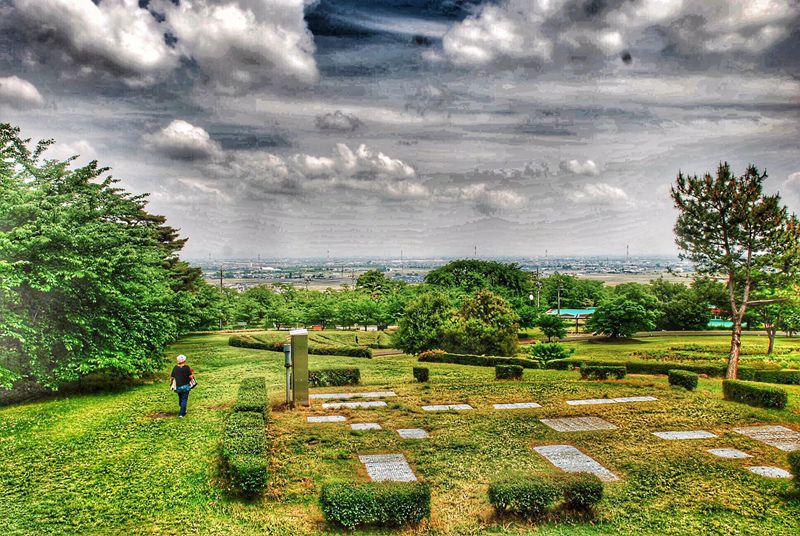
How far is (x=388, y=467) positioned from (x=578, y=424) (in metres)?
5.59

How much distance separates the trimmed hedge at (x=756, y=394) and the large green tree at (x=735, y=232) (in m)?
8.36

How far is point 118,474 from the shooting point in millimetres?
8805

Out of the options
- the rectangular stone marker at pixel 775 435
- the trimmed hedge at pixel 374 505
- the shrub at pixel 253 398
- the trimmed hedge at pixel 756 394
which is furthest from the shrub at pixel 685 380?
the trimmed hedge at pixel 374 505

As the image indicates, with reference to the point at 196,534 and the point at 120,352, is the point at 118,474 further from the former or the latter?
the point at 120,352

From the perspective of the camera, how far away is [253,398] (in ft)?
39.9

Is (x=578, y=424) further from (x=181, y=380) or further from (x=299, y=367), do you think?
(x=181, y=380)

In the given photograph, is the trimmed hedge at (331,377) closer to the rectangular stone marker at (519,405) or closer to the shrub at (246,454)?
the rectangular stone marker at (519,405)

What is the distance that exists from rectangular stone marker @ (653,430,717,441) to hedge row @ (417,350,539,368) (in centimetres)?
1241

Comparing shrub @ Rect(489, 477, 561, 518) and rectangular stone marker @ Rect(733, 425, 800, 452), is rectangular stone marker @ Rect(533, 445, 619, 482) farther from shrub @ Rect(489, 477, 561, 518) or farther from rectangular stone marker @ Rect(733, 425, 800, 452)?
rectangular stone marker @ Rect(733, 425, 800, 452)

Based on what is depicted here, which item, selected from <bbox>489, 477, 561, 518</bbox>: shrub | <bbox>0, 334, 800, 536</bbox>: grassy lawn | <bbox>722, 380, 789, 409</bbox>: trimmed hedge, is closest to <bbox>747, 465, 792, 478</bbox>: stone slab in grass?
<bbox>0, 334, 800, 536</bbox>: grassy lawn

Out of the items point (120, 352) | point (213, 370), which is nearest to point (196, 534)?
point (120, 352)

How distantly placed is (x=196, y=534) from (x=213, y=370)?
16.7 metres

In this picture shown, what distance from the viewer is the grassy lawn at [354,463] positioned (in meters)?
7.40

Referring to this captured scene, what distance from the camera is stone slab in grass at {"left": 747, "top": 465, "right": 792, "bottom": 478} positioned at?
30.7 ft
